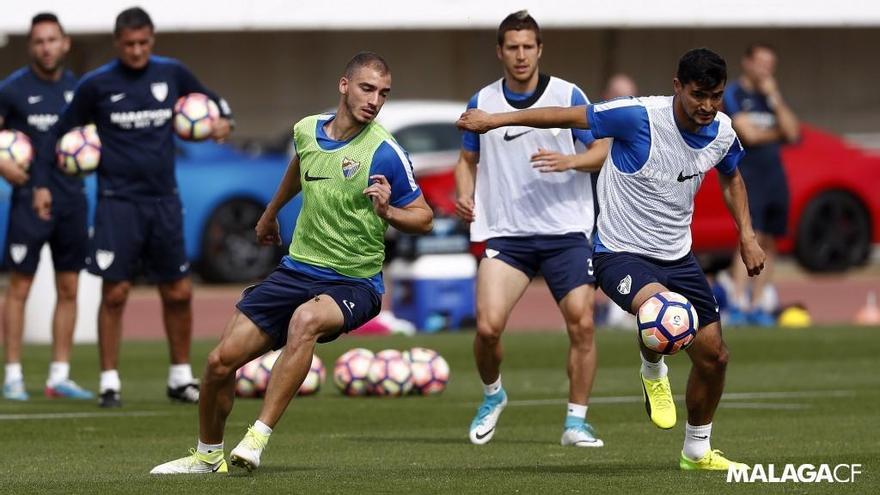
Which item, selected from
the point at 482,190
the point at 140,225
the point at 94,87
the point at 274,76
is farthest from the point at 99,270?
the point at 274,76

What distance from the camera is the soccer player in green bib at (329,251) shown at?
925cm

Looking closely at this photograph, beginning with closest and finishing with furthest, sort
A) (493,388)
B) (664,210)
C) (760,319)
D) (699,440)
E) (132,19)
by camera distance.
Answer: (699,440) → (664,210) → (493,388) → (132,19) → (760,319)

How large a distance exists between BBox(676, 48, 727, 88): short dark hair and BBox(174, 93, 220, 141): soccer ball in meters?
4.94

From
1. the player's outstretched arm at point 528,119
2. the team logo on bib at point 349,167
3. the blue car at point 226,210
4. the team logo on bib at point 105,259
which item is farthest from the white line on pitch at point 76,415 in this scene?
the blue car at point 226,210

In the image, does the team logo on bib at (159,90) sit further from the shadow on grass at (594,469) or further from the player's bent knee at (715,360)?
the player's bent knee at (715,360)

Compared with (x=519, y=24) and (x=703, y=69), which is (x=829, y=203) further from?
(x=703, y=69)

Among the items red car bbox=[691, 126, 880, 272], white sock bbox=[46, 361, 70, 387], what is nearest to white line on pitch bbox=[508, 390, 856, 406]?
white sock bbox=[46, 361, 70, 387]

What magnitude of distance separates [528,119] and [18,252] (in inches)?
234

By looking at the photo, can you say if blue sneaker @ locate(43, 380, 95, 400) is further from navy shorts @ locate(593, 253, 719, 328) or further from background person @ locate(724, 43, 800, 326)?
background person @ locate(724, 43, 800, 326)

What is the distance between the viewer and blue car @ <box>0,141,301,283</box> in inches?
896

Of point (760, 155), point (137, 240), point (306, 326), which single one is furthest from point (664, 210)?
point (760, 155)

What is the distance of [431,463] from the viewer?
33.0 ft

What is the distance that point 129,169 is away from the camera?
1320cm

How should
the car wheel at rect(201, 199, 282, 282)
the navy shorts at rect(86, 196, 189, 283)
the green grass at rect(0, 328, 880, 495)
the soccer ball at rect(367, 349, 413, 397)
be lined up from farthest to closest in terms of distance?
the car wheel at rect(201, 199, 282, 282), the soccer ball at rect(367, 349, 413, 397), the navy shorts at rect(86, 196, 189, 283), the green grass at rect(0, 328, 880, 495)
